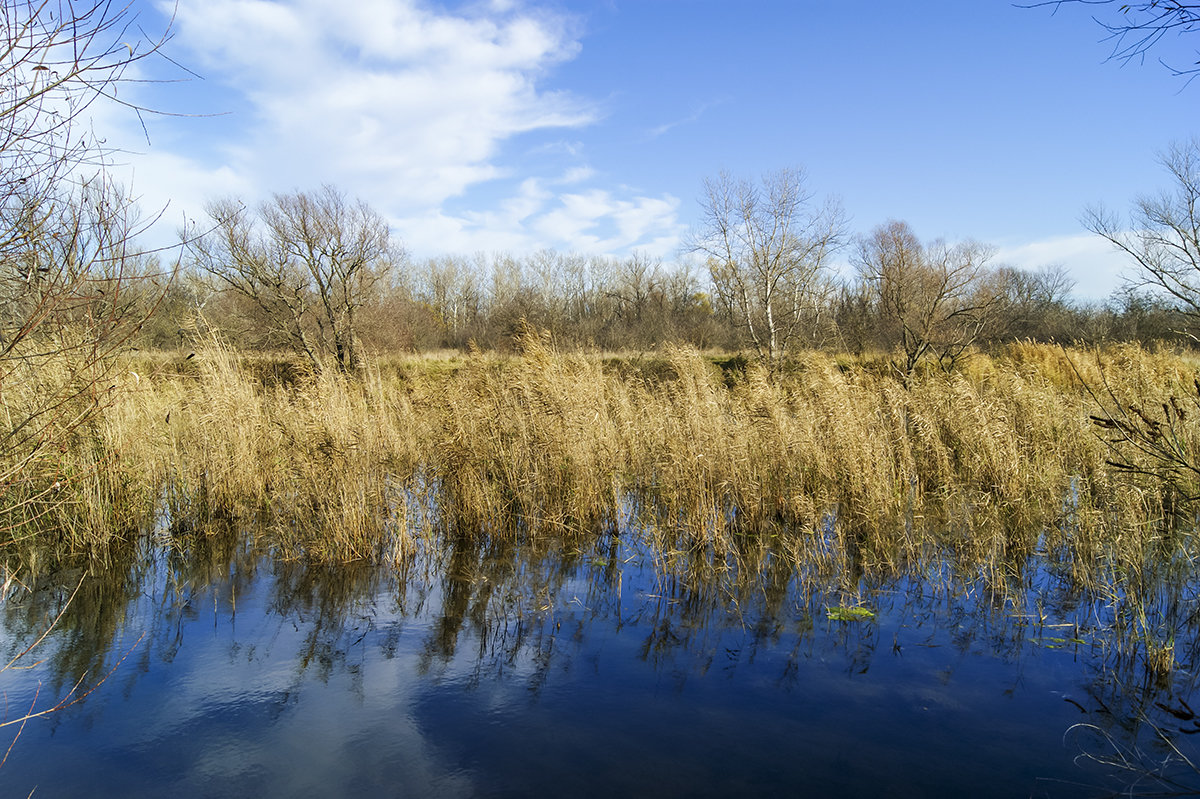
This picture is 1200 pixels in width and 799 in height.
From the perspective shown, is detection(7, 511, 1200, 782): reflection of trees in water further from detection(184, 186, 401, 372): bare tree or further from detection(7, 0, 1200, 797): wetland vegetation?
detection(184, 186, 401, 372): bare tree

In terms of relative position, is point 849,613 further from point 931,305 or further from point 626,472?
point 931,305

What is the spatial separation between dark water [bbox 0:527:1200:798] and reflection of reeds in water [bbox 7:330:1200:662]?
0.63 meters

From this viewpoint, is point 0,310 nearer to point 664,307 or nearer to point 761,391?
point 761,391

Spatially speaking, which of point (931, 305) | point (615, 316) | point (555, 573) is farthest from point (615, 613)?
point (615, 316)

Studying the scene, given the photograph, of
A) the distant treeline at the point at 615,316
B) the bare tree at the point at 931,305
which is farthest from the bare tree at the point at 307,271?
the bare tree at the point at 931,305

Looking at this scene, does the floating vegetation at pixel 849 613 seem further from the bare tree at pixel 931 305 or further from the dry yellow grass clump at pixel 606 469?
the bare tree at pixel 931 305

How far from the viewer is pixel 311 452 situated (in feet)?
22.2

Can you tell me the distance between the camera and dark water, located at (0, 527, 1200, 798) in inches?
135

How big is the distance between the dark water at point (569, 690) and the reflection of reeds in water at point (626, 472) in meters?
0.63

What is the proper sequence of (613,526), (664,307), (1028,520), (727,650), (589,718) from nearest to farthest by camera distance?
(589,718)
(727,650)
(1028,520)
(613,526)
(664,307)

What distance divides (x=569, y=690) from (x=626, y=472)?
381 cm

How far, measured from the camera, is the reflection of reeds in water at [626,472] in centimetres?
615

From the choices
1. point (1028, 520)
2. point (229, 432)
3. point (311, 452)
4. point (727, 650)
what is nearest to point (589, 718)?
point (727, 650)

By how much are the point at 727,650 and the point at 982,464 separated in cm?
450
